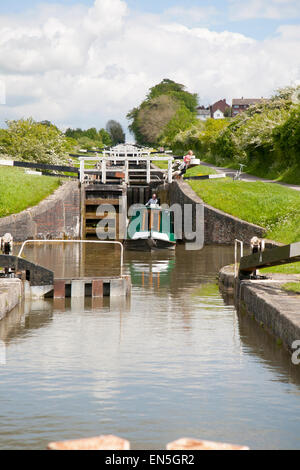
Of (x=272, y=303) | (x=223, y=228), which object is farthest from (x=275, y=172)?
(x=272, y=303)

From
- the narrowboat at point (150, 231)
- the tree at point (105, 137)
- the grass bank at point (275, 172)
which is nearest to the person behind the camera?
the narrowboat at point (150, 231)

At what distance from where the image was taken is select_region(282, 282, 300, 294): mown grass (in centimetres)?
1658

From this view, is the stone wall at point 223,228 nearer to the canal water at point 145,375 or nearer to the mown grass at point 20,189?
the mown grass at point 20,189

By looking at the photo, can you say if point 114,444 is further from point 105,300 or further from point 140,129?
point 140,129

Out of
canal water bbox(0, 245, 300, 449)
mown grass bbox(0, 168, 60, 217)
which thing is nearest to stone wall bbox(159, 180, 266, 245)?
mown grass bbox(0, 168, 60, 217)

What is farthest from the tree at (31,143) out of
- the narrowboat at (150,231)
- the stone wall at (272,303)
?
the stone wall at (272,303)

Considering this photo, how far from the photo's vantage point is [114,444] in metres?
5.32

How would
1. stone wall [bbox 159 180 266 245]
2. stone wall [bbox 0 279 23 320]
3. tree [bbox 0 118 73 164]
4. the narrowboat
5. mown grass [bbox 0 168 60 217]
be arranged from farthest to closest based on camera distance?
1. tree [bbox 0 118 73 164]
2. mown grass [bbox 0 168 60 217]
3. stone wall [bbox 159 180 266 245]
4. the narrowboat
5. stone wall [bbox 0 279 23 320]

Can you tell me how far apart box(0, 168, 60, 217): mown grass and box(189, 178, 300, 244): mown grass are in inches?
335

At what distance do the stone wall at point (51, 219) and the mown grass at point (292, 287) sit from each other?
1807 cm

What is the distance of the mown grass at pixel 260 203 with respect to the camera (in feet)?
108

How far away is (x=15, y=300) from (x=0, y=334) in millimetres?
3042

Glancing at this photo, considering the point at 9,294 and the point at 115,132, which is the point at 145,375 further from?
the point at 115,132

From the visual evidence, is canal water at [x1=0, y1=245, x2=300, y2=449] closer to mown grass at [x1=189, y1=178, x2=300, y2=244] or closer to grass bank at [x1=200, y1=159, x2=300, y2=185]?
mown grass at [x1=189, y1=178, x2=300, y2=244]
